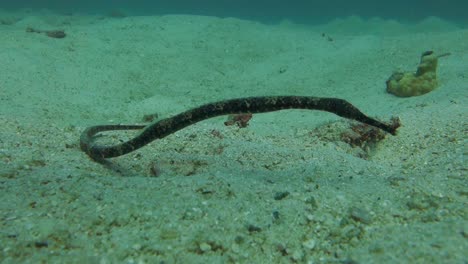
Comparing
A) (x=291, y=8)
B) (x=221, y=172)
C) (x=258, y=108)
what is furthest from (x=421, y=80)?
(x=291, y=8)

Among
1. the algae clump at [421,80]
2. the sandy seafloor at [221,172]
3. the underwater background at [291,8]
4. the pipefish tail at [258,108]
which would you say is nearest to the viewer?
the sandy seafloor at [221,172]

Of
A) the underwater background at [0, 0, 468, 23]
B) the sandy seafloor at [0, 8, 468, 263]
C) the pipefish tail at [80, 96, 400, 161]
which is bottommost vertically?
the sandy seafloor at [0, 8, 468, 263]

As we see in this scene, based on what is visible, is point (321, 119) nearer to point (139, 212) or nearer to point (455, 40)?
point (139, 212)

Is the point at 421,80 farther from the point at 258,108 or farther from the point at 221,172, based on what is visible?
the point at 221,172

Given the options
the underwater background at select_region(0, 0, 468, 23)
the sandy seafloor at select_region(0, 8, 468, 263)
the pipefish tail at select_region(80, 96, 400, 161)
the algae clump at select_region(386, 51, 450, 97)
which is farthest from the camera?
the underwater background at select_region(0, 0, 468, 23)

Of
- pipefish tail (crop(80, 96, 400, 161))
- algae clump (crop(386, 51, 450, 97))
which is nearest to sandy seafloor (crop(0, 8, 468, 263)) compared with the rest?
algae clump (crop(386, 51, 450, 97))

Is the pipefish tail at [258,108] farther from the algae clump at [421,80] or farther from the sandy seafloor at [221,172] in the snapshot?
the algae clump at [421,80]

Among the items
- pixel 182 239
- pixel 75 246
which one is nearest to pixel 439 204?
pixel 182 239

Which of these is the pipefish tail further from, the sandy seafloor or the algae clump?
→ the algae clump

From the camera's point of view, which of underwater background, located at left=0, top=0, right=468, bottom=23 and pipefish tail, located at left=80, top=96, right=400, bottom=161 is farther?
underwater background, located at left=0, top=0, right=468, bottom=23

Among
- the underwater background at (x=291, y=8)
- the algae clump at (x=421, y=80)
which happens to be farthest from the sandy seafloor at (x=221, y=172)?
the underwater background at (x=291, y=8)
